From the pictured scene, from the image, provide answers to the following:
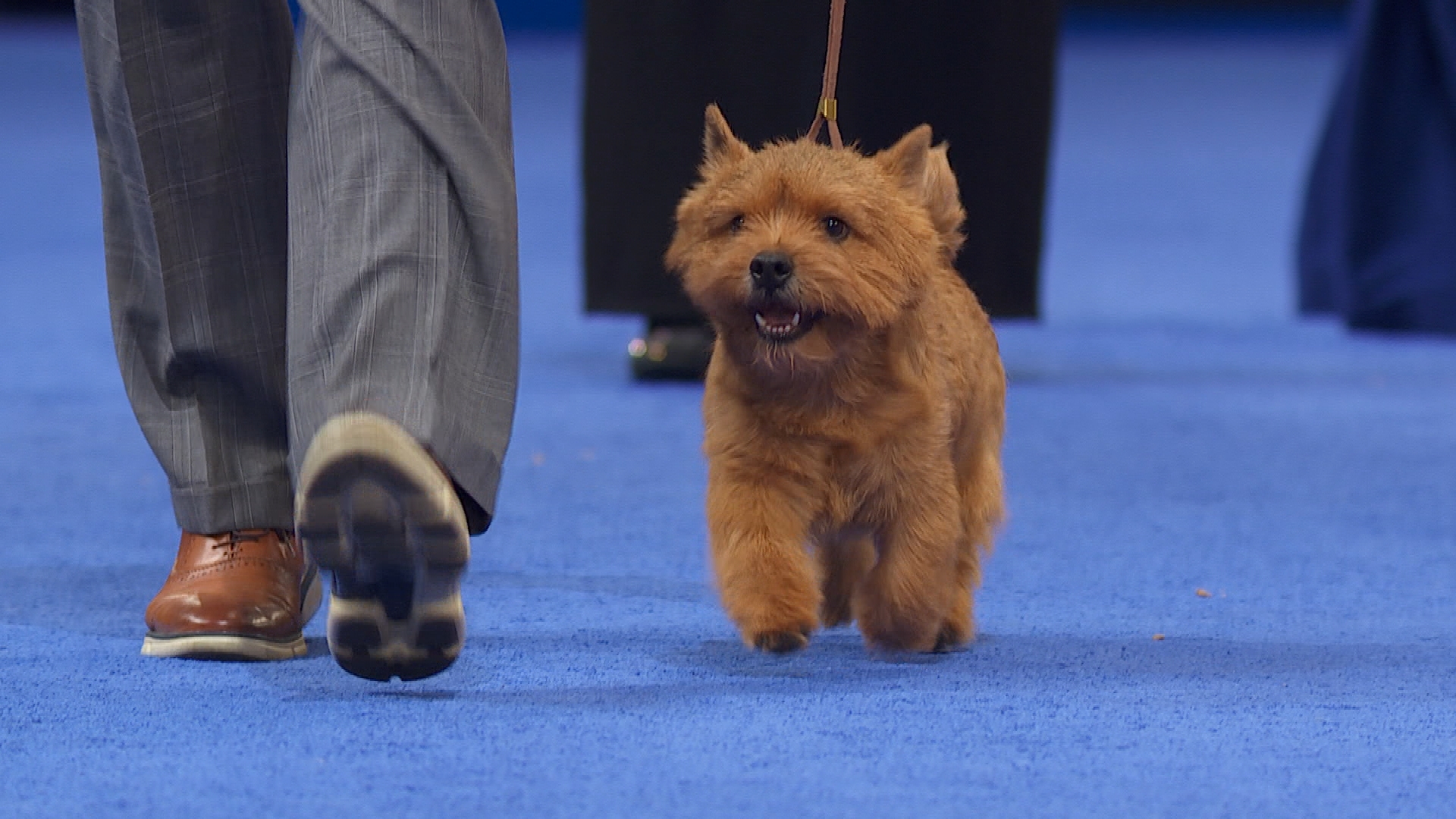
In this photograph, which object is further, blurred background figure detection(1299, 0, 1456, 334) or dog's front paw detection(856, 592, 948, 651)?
blurred background figure detection(1299, 0, 1456, 334)

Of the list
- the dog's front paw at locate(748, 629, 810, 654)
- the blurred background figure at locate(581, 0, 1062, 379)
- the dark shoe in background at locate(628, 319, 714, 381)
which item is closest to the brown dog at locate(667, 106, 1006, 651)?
the dog's front paw at locate(748, 629, 810, 654)

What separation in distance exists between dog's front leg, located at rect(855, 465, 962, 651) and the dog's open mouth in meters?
0.21

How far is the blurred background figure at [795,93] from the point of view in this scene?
4.18m

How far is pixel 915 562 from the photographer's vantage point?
199cm

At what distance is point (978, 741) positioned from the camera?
5.61 feet

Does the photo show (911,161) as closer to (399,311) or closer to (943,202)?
(943,202)

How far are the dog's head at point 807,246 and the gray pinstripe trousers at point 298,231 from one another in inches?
10.0

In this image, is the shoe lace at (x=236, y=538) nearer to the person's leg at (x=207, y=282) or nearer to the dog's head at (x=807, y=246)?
the person's leg at (x=207, y=282)

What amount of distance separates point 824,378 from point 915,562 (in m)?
0.22

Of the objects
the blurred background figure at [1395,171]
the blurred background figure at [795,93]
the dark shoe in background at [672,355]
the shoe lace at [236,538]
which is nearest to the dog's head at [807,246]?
the shoe lace at [236,538]

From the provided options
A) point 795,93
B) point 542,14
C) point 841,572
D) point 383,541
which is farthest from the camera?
point 542,14

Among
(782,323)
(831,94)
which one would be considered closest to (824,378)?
(782,323)

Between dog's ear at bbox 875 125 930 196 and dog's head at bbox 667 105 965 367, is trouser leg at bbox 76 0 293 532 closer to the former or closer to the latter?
dog's head at bbox 667 105 965 367

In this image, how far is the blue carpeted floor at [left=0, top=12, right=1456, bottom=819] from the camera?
5.17 feet
